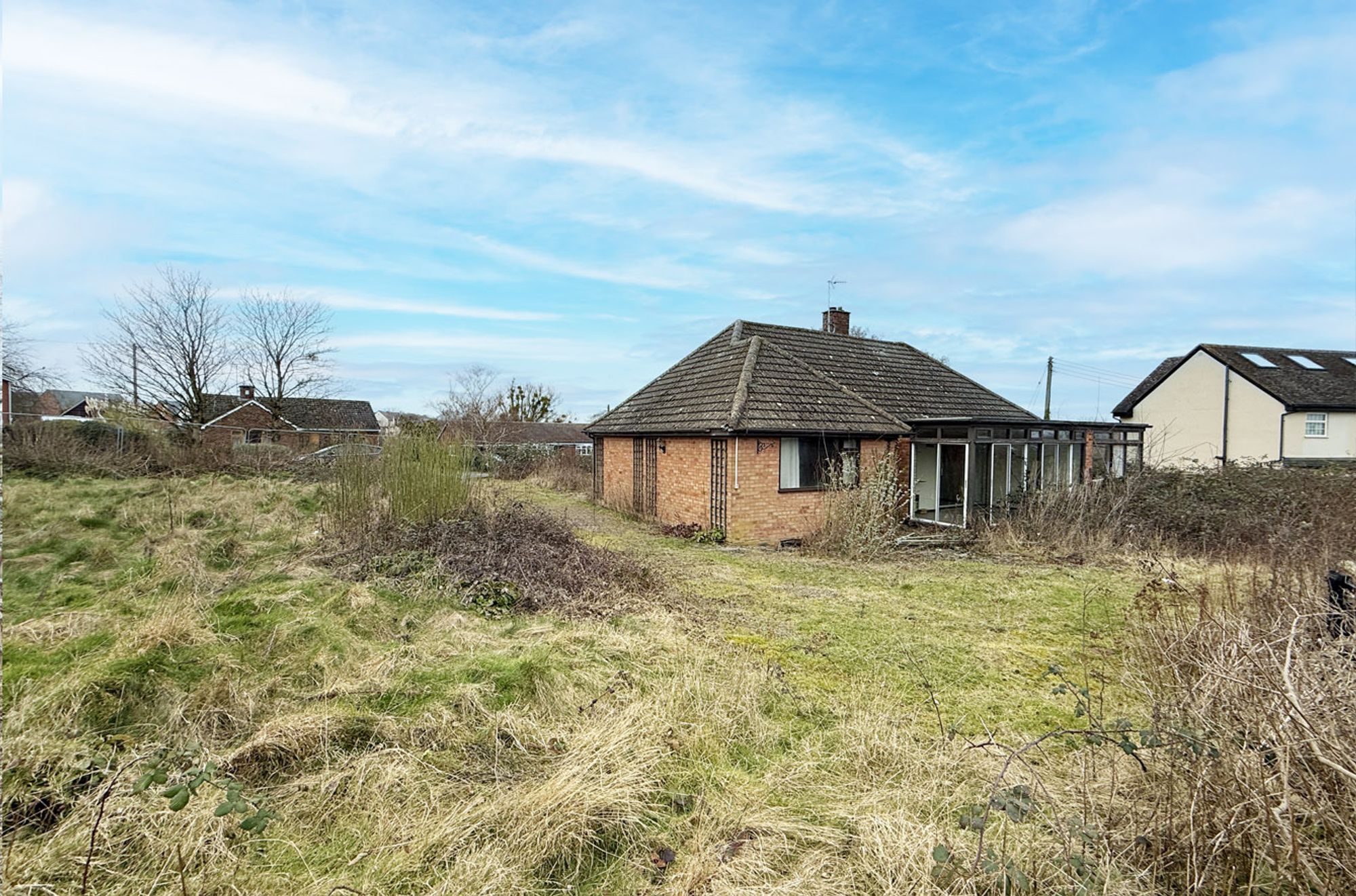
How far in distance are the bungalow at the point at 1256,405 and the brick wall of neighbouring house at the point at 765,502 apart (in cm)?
1786

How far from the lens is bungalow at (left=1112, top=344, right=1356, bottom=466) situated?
80.3ft

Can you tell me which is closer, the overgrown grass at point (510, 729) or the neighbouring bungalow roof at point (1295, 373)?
the overgrown grass at point (510, 729)

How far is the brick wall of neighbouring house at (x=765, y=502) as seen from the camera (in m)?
12.7

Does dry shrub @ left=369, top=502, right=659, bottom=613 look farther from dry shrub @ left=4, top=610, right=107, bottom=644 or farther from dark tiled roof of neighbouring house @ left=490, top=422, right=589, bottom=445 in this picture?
dark tiled roof of neighbouring house @ left=490, top=422, right=589, bottom=445

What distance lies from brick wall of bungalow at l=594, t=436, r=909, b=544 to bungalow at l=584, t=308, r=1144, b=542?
0.10 feet

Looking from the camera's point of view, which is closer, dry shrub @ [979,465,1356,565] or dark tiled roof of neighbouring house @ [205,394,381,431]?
dry shrub @ [979,465,1356,565]

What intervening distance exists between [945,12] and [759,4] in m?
2.69

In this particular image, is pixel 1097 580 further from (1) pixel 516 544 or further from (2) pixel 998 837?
(1) pixel 516 544

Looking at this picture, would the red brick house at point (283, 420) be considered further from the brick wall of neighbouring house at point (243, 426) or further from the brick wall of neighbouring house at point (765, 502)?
the brick wall of neighbouring house at point (765, 502)

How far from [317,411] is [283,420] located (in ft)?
34.1

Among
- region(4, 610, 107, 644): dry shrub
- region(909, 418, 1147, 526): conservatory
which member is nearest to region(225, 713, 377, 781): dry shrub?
region(4, 610, 107, 644): dry shrub

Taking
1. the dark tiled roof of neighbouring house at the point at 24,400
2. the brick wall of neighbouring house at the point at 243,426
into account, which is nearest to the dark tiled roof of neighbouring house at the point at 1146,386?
the brick wall of neighbouring house at the point at 243,426

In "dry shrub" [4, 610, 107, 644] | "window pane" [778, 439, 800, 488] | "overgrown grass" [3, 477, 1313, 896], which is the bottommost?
"overgrown grass" [3, 477, 1313, 896]

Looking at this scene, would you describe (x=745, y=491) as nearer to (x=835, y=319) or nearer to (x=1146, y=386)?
(x=835, y=319)
